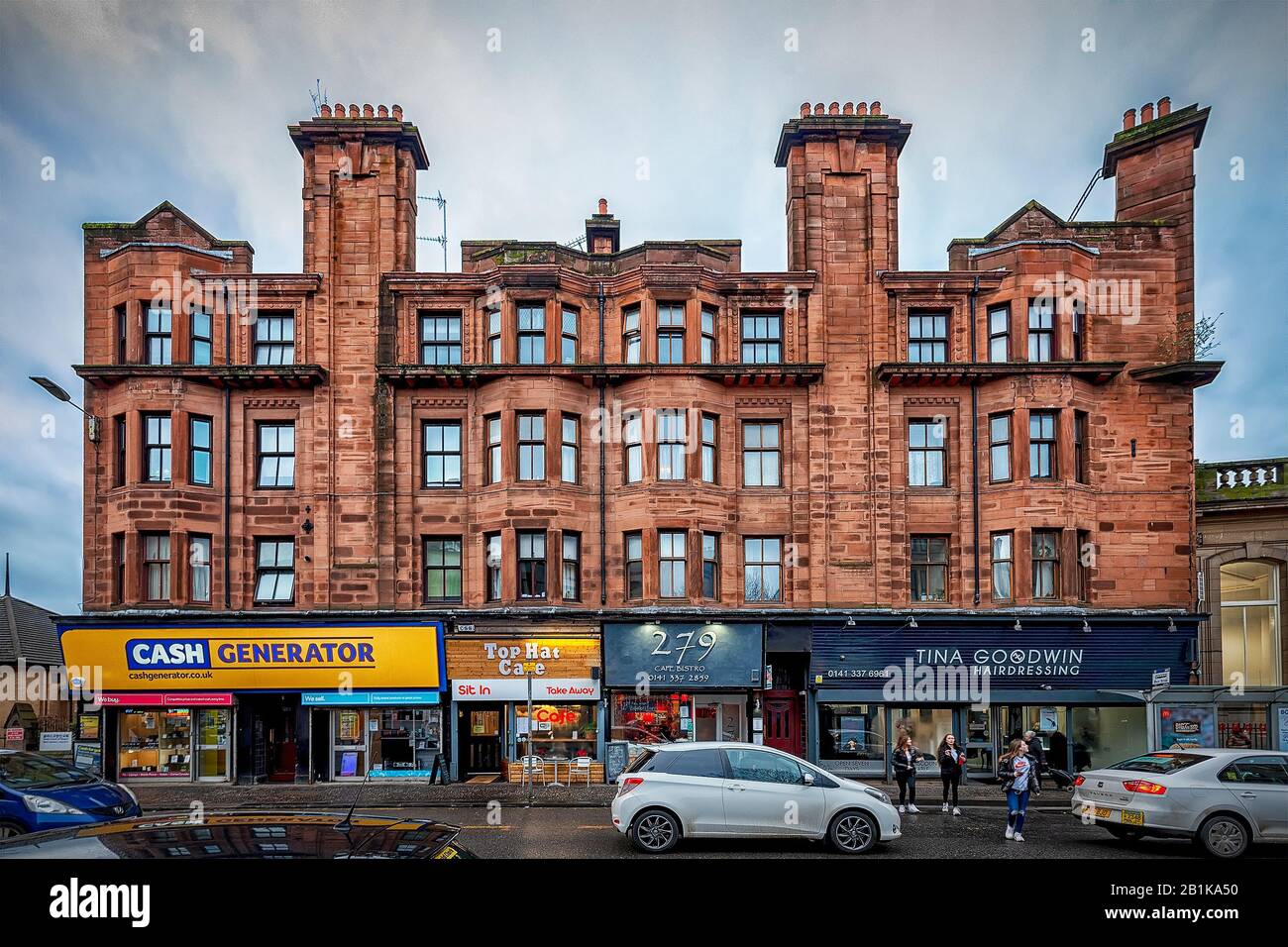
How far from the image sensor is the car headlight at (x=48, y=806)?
11.7m

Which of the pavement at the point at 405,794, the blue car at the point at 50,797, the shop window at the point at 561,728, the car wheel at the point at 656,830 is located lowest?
the pavement at the point at 405,794

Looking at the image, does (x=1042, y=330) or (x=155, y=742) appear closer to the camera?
(x=155, y=742)

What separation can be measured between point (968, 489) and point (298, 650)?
18236mm

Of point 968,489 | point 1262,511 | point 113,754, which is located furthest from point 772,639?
point 113,754

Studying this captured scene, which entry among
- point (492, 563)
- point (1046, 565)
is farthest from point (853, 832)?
point (1046, 565)

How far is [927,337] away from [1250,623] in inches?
479

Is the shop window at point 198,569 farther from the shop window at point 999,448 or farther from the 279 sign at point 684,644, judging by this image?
the shop window at point 999,448

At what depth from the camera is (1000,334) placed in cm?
2288

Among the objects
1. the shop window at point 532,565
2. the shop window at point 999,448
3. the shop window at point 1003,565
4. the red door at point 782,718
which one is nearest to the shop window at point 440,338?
the shop window at point 532,565

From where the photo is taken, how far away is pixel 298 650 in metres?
21.7

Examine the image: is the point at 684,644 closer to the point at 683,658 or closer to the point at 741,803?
the point at 683,658

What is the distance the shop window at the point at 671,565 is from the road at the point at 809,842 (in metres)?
6.39

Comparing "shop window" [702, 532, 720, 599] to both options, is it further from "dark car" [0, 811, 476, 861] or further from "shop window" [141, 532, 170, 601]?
"dark car" [0, 811, 476, 861]

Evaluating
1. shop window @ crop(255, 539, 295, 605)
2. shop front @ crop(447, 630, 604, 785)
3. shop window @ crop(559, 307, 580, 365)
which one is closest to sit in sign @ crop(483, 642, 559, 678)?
shop front @ crop(447, 630, 604, 785)
